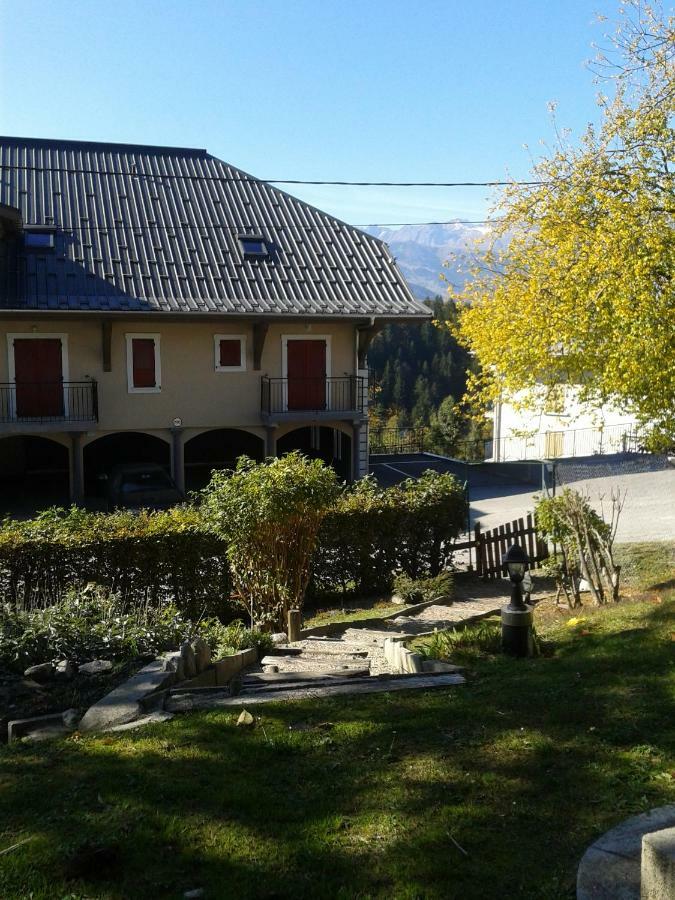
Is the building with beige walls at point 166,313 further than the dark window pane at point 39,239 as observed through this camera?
No

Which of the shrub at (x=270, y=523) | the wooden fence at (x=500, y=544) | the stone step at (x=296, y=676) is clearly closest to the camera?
the stone step at (x=296, y=676)

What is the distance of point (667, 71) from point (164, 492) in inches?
484

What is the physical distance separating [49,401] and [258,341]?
204 inches

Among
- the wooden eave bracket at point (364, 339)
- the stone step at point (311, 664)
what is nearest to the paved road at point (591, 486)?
the wooden eave bracket at point (364, 339)

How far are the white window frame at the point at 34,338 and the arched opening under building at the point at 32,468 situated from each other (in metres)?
3.16

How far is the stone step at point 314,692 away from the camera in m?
5.56

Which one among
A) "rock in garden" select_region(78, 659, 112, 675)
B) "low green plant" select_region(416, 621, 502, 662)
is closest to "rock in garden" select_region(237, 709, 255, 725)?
"rock in garden" select_region(78, 659, 112, 675)

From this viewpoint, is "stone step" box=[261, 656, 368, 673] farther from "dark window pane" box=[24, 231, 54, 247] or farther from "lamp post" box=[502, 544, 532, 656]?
"dark window pane" box=[24, 231, 54, 247]

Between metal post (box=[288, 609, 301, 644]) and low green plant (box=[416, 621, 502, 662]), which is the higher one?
low green plant (box=[416, 621, 502, 662])

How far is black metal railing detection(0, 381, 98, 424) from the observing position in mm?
18844

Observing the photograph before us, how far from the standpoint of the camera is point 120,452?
23.5m

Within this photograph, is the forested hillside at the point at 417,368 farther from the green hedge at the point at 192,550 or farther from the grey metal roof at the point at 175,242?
the green hedge at the point at 192,550

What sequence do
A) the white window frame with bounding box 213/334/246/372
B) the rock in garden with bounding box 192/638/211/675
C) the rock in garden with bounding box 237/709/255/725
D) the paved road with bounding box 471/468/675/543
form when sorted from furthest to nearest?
the white window frame with bounding box 213/334/246/372 < the paved road with bounding box 471/468/675/543 < the rock in garden with bounding box 192/638/211/675 < the rock in garden with bounding box 237/709/255/725

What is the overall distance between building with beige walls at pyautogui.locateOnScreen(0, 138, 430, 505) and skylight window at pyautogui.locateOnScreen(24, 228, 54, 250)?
34 millimetres
